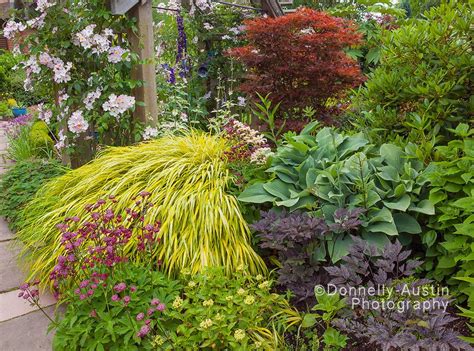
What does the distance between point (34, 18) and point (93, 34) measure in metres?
0.53

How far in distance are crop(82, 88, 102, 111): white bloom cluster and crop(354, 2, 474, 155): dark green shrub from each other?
6.45ft

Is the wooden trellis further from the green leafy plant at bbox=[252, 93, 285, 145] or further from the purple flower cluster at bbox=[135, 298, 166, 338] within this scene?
the purple flower cluster at bbox=[135, 298, 166, 338]

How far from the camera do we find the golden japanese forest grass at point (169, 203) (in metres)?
2.23

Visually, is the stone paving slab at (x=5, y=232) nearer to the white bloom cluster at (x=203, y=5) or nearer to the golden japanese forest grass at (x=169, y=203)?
the golden japanese forest grass at (x=169, y=203)

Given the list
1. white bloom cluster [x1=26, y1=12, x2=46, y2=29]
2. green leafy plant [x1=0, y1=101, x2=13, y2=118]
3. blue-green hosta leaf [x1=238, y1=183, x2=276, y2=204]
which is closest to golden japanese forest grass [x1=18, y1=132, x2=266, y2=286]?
blue-green hosta leaf [x1=238, y1=183, x2=276, y2=204]

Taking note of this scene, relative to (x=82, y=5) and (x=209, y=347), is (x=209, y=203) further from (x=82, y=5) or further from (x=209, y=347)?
(x=82, y=5)

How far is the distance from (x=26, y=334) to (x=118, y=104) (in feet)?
5.86

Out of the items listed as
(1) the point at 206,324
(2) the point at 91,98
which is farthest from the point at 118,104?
(1) the point at 206,324

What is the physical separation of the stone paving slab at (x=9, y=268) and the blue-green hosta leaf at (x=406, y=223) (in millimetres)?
2030

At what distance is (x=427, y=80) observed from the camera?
2.34 metres

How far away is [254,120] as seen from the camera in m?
4.52

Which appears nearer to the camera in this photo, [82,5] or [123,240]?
[123,240]

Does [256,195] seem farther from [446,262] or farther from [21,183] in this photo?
[21,183]

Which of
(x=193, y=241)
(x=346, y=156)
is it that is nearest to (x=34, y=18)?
(x=193, y=241)
